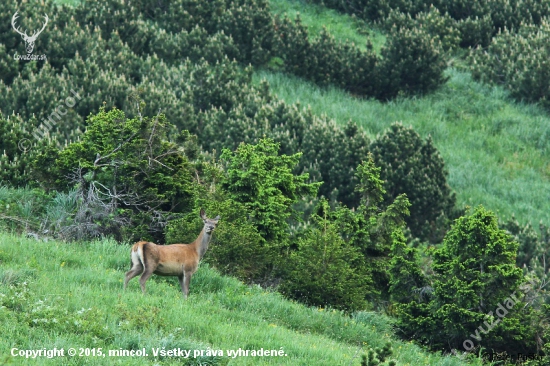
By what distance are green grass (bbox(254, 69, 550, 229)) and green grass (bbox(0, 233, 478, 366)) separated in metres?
18.5

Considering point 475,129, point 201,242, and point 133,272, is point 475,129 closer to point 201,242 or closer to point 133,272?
point 201,242

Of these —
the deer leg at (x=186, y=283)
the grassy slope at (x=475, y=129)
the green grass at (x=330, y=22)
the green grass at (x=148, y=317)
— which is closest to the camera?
the green grass at (x=148, y=317)

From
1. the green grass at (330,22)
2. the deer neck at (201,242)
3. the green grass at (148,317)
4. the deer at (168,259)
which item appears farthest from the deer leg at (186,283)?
the green grass at (330,22)

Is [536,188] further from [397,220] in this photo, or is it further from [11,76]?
[11,76]

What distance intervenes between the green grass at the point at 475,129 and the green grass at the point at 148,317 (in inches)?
729

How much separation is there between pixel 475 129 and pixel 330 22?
40.9 feet

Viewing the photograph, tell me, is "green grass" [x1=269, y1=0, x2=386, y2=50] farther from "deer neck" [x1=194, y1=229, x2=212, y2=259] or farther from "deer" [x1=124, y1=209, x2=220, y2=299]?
"deer" [x1=124, y1=209, x2=220, y2=299]

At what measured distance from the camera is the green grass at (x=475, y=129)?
119 ft

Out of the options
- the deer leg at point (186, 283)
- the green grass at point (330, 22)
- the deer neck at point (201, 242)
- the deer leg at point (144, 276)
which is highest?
the deer neck at point (201, 242)

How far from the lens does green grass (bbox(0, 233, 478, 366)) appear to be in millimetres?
12297

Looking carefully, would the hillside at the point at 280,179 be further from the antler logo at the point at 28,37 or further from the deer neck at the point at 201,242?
the deer neck at the point at 201,242

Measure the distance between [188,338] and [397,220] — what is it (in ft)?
33.2

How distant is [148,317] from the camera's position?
44.2ft

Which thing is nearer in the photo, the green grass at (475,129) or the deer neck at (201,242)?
the deer neck at (201,242)
